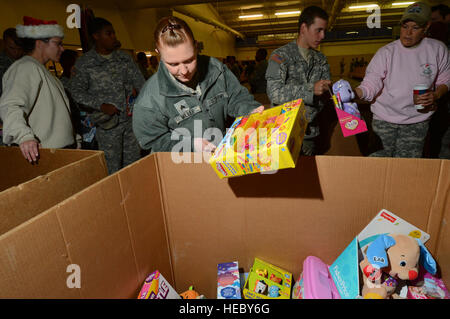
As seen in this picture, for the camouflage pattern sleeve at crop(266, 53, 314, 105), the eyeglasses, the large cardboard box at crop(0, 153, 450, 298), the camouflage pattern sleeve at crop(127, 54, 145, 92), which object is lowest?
the large cardboard box at crop(0, 153, 450, 298)

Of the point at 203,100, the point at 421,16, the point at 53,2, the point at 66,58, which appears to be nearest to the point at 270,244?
the point at 203,100

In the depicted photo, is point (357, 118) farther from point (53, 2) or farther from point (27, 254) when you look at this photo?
point (53, 2)

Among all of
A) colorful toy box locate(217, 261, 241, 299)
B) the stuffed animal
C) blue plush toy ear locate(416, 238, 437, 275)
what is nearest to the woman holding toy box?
the stuffed animal

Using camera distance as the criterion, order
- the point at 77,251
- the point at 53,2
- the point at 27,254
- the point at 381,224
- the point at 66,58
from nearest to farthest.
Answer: the point at 27,254
the point at 77,251
the point at 381,224
the point at 66,58
the point at 53,2

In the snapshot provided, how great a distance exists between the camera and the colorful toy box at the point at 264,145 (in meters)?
0.62

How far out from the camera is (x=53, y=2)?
→ 3990 millimetres

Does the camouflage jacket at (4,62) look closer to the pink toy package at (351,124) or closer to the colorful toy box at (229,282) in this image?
the colorful toy box at (229,282)

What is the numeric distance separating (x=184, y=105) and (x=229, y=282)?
2.36ft

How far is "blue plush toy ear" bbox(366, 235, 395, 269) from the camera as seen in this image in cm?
70

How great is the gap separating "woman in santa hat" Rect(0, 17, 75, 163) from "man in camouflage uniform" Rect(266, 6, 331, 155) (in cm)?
121

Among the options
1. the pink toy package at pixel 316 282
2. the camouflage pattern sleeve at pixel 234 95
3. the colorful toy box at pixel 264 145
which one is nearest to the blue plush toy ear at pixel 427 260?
the pink toy package at pixel 316 282

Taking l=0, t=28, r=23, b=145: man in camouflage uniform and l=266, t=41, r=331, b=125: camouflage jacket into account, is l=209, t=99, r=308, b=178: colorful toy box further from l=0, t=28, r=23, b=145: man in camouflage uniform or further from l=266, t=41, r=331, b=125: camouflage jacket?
l=0, t=28, r=23, b=145: man in camouflage uniform

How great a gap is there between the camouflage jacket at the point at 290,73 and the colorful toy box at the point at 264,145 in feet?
2.19

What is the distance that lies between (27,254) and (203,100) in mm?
833
